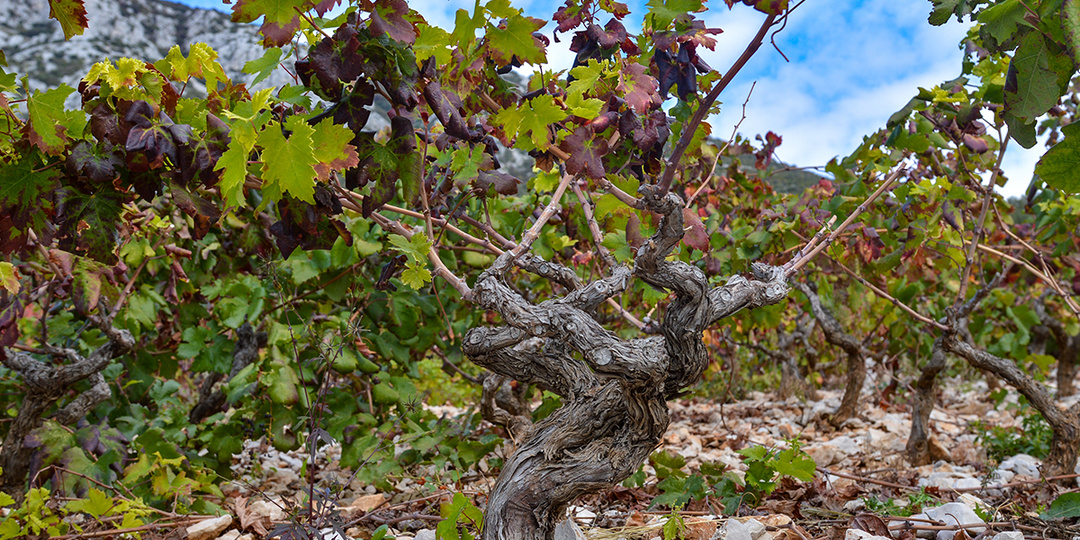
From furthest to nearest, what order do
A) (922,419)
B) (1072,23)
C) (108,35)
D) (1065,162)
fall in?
(108,35)
(922,419)
(1065,162)
(1072,23)

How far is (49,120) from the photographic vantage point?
1.47 meters

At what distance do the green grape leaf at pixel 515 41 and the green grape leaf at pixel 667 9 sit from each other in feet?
1.25

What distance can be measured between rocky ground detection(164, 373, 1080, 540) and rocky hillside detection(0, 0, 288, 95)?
102 ft

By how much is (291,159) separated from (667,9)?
3.36 feet

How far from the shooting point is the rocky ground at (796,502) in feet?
6.84

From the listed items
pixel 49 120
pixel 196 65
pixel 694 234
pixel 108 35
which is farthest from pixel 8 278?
pixel 108 35

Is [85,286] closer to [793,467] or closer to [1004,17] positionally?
[793,467]

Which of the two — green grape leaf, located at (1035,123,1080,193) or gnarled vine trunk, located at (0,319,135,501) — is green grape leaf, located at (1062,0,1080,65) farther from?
gnarled vine trunk, located at (0,319,135,501)

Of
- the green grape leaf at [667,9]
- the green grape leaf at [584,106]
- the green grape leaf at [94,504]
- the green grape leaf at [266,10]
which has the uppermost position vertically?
the green grape leaf at [667,9]

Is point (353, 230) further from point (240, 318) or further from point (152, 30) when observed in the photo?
point (152, 30)

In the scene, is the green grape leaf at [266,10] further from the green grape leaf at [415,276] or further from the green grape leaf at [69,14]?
the green grape leaf at [415,276]

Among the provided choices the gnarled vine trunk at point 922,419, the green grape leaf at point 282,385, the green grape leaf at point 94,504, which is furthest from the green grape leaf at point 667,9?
the gnarled vine trunk at point 922,419

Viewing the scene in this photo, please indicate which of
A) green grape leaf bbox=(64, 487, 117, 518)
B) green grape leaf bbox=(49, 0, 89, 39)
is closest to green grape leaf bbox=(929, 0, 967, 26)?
green grape leaf bbox=(49, 0, 89, 39)

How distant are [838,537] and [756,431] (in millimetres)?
2521
